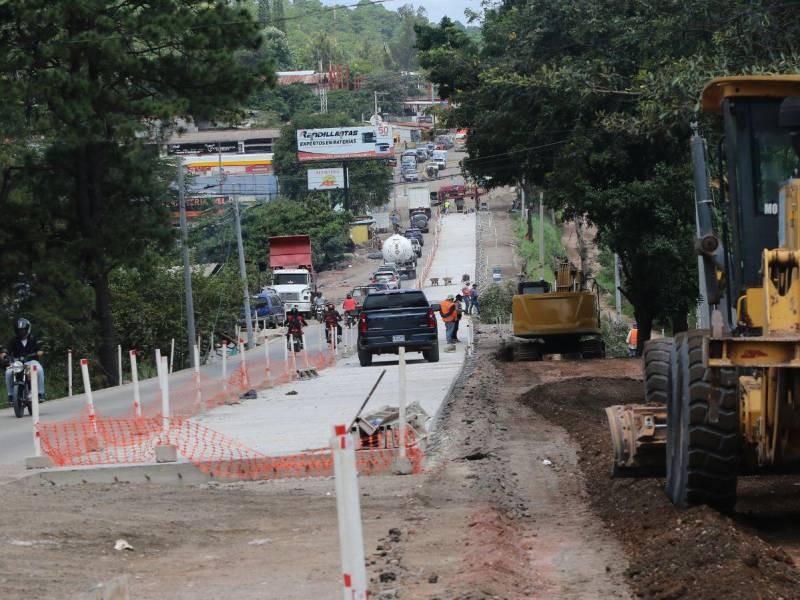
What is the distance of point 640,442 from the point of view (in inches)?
452

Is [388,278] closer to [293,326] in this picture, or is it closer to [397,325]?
[293,326]

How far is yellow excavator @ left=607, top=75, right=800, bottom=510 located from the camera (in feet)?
30.7

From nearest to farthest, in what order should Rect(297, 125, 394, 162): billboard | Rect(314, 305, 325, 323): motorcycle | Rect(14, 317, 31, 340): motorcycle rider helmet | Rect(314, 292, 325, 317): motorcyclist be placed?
1. Rect(14, 317, 31, 340): motorcycle rider helmet
2. Rect(314, 305, 325, 323): motorcycle
3. Rect(314, 292, 325, 317): motorcyclist
4. Rect(297, 125, 394, 162): billboard

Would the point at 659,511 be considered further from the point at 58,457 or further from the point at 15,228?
the point at 15,228

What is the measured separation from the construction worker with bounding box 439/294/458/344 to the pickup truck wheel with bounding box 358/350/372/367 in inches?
256

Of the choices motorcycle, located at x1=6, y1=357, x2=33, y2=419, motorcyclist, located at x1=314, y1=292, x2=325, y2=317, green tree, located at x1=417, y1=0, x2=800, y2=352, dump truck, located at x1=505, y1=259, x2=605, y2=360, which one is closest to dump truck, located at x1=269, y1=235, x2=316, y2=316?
motorcyclist, located at x1=314, y1=292, x2=325, y2=317

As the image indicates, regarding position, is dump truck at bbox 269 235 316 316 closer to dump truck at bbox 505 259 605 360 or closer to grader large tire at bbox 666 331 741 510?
dump truck at bbox 505 259 605 360

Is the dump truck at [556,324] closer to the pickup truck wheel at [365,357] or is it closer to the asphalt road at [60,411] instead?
the pickup truck wheel at [365,357]

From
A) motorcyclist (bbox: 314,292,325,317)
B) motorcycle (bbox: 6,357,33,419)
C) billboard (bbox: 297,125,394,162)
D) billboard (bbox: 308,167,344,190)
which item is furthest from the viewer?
billboard (bbox: 297,125,394,162)

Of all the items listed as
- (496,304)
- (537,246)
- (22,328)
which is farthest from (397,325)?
(537,246)

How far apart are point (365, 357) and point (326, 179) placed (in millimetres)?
90109

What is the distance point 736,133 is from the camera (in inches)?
412

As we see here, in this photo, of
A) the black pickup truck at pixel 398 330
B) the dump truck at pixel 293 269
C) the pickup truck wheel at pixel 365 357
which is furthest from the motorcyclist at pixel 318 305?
the black pickup truck at pixel 398 330

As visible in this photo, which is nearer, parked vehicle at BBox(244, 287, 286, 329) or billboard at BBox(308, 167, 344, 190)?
parked vehicle at BBox(244, 287, 286, 329)
